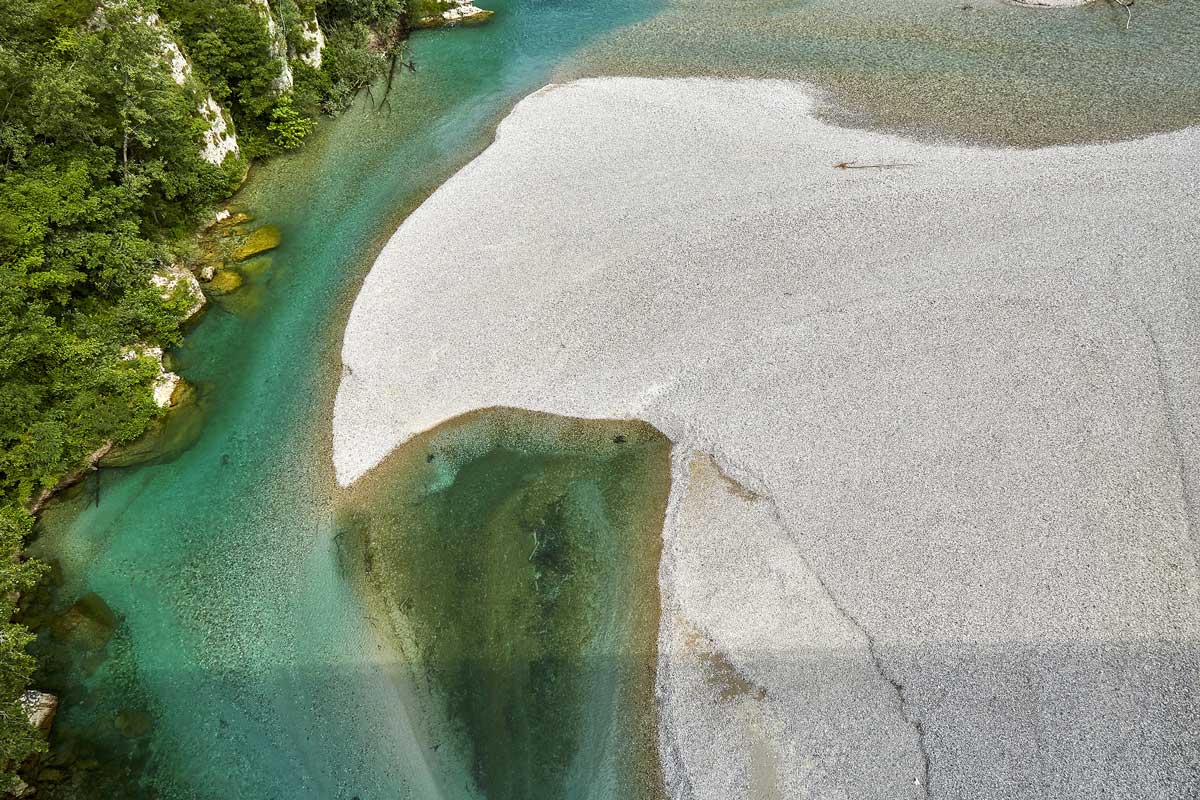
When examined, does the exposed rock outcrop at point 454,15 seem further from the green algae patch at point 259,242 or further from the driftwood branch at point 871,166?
the driftwood branch at point 871,166

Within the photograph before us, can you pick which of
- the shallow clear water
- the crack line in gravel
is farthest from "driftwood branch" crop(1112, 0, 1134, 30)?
the crack line in gravel

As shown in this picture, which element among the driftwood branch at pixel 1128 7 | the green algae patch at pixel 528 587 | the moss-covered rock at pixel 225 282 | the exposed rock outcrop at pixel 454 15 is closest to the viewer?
the green algae patch at pixel 528 587

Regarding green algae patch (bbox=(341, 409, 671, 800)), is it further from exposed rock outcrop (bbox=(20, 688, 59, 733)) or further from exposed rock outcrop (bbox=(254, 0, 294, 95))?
exposed rock outcrop (bbox=(254, 0, 294, 95))

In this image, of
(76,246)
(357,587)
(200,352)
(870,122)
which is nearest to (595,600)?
(357,587)

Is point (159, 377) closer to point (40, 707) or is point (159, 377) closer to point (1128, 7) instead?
point (40, 707)

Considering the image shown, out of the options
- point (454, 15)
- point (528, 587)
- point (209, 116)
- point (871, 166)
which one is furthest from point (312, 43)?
point (528, 587)

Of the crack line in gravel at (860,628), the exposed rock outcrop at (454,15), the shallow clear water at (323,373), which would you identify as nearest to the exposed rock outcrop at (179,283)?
the shallow clear water at (323,373)
